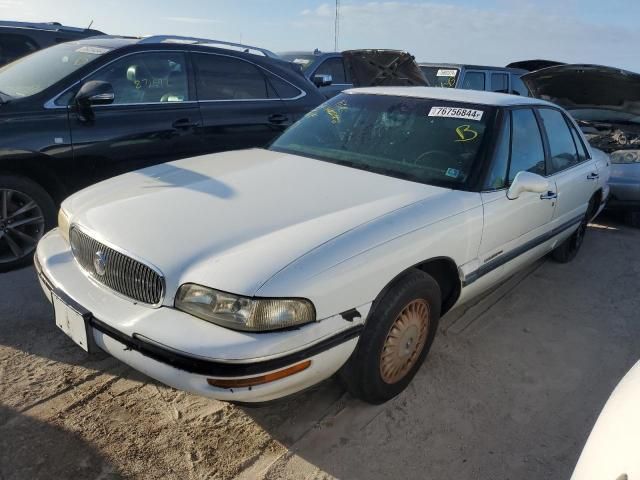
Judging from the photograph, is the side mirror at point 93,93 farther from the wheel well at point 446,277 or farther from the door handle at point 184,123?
the wheel well at point 446,277

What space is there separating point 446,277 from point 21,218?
9.81 ft

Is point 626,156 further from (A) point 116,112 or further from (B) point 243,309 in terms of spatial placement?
(B) point 243,309

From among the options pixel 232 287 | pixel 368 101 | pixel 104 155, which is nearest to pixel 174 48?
pixel 104 155

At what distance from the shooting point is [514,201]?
3119 millimetres

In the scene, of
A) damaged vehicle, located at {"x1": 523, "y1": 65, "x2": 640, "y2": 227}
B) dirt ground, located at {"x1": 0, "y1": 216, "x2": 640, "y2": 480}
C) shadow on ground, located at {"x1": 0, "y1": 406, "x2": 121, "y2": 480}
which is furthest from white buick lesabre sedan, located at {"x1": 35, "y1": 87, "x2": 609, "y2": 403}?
damaged vehicle, located at {"x1": 523, "y1": 65, "x2": 640, "y2": 227}

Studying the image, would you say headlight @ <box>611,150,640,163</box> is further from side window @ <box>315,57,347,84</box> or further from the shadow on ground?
the shadow on ground

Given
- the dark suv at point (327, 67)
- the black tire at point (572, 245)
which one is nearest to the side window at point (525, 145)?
the black tire at point (572, 245)

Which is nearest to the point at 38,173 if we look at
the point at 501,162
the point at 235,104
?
the point at 235,104

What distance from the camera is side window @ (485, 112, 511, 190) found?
2978 mm

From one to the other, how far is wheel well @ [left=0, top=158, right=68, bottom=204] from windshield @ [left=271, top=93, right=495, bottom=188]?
1633 millimetres

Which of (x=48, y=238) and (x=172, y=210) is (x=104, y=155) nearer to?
(x=48, y=238)

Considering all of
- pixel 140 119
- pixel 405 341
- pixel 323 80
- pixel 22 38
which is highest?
pixel 22 38

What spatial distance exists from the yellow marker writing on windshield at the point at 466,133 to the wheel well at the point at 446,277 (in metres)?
0.80

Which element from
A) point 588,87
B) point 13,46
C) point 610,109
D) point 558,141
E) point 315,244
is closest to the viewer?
point 315,244
